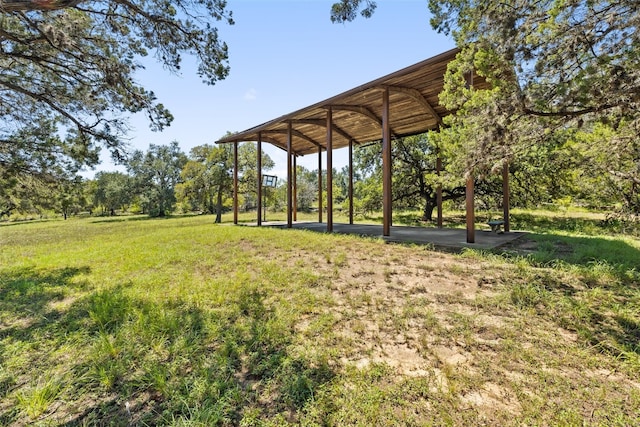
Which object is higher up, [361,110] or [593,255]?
[361,110]

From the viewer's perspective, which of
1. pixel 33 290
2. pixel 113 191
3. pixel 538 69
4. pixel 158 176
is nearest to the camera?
pixel 538 69

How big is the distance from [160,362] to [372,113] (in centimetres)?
862

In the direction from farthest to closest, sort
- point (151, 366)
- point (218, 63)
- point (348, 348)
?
point (218, 63), point (348, 348), point (151, 366)

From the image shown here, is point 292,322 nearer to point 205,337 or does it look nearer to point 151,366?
point 205,337

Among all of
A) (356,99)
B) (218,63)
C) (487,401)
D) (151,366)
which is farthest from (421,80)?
(151,366)

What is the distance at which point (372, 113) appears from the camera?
28.8 feet

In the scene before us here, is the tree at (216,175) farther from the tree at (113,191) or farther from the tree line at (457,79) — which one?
the tree at (113,191)

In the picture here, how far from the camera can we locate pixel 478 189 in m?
11.3

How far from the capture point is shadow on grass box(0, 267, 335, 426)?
1553mm

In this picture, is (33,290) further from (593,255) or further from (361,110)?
(593,255)

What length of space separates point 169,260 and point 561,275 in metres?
6.17

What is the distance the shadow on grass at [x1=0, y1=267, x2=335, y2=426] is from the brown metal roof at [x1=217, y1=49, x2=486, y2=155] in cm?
568

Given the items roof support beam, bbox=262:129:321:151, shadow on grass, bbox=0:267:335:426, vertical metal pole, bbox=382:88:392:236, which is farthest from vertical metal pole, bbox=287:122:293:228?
shadow on grass, bbox=0:267:335:426

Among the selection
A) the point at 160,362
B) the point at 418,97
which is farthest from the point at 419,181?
the point at 160,362
